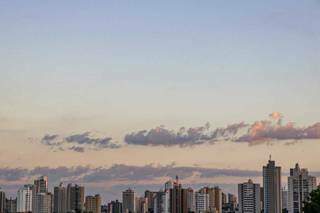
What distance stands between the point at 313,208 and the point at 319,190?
435 cm

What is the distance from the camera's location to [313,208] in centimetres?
7369

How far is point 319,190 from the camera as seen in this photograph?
7762 cm
